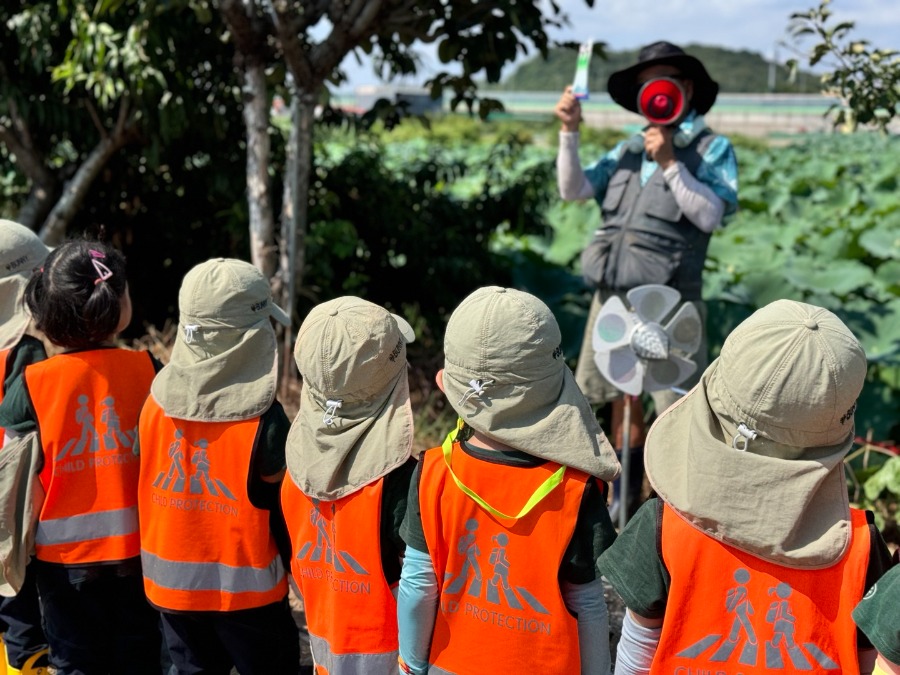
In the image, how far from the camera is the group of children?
1.68m

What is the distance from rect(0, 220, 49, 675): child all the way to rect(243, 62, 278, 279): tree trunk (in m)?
2.09

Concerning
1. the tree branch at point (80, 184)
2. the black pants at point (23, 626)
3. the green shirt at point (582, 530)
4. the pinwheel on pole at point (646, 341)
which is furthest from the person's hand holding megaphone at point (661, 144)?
the tree branch at point (80, 184)

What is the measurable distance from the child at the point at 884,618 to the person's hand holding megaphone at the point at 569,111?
2.73 metres

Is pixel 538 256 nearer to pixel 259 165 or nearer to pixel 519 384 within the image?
pixel 259 165

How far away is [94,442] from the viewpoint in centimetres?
263

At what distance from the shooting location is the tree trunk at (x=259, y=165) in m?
5.01

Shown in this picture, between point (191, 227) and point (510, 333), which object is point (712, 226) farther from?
point (191, 227)

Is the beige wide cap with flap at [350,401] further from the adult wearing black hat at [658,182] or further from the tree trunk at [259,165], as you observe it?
the tree trunk at [259,165]

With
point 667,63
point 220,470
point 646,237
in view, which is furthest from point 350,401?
point 667,63

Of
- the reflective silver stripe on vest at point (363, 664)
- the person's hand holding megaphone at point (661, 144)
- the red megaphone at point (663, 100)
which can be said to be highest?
the red megaphone at point (663, 100)

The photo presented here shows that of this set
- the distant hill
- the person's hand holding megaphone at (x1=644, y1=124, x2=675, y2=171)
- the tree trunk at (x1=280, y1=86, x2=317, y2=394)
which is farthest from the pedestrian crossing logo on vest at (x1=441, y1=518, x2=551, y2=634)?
the distant hill

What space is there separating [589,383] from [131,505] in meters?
2.32

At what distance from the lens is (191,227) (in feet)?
21.5

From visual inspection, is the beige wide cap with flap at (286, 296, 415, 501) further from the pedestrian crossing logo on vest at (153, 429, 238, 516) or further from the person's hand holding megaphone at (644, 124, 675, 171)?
the person's hand holding megaphone at (644, 124, 675, 171)
